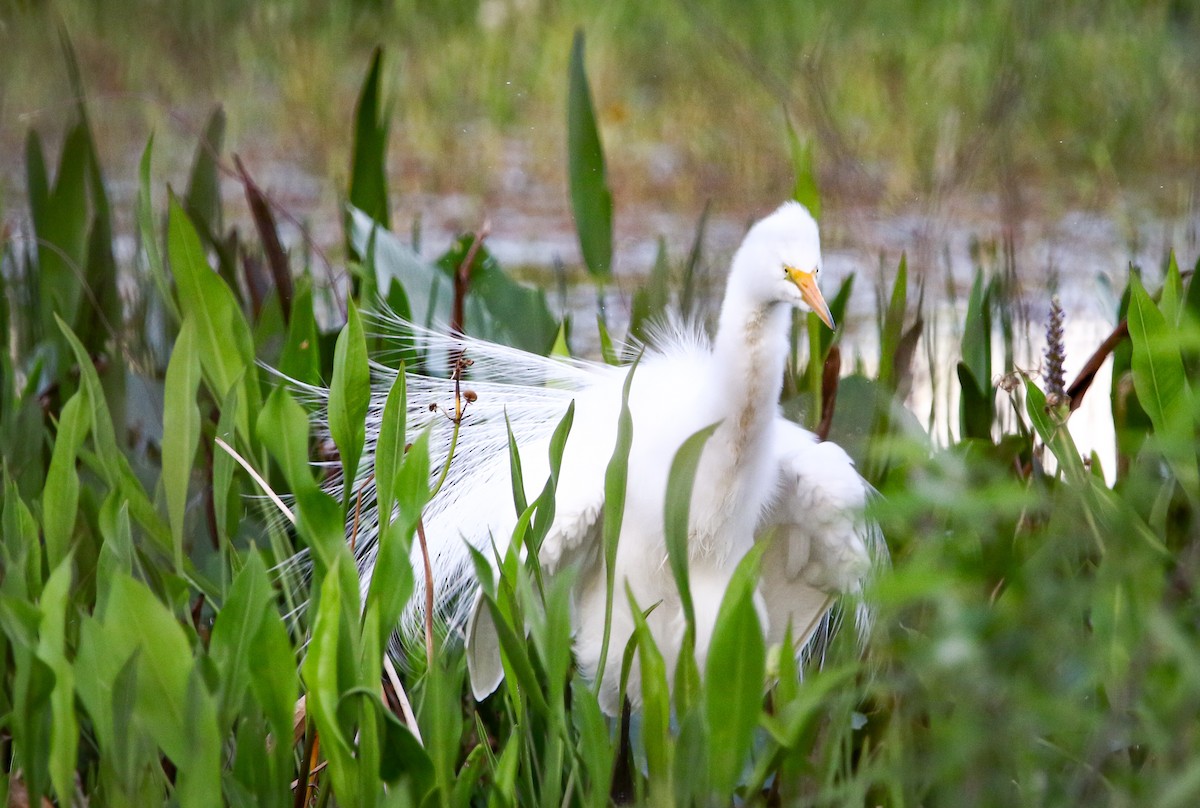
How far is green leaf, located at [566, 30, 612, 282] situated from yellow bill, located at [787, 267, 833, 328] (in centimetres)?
45

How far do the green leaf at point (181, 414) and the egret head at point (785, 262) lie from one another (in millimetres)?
370

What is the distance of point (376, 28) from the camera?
3553 millimetres

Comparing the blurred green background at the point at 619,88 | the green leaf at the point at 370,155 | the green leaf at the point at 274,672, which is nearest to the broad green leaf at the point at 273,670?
the green leaf at the point at 274,672

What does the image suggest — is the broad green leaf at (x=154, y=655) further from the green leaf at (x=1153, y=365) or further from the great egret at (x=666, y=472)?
the green leaf at (x=1153, y=365)

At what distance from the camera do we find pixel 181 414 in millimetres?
720

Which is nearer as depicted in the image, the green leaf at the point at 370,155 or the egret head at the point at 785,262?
the egret head at the point at 785,262

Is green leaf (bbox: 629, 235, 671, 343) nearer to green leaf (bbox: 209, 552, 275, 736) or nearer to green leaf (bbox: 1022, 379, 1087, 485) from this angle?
green leaf (bbox: 1022, 379, 1087, 485)

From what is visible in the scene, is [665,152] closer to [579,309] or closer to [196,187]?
[579,309]

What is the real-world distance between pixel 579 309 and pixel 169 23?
1557 millimetres

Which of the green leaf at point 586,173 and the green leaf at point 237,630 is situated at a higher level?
the green leaf at point 586,173

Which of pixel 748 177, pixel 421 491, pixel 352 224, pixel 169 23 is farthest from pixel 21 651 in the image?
pixel 169 23

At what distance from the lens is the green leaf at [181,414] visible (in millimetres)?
714

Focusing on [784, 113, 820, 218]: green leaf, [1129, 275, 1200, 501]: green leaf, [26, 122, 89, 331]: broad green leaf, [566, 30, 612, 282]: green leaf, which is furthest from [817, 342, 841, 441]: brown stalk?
[26, 122, 89, 331]: broad green leaf

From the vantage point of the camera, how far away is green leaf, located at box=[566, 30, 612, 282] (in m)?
1.25
